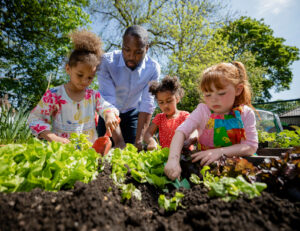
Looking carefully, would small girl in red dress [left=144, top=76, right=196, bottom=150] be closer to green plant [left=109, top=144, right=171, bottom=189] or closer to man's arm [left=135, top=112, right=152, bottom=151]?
man's arm [left=135, top=112, right=152, bottom=151]

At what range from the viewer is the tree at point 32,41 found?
9297 mm

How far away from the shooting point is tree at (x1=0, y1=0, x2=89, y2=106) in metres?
9.30

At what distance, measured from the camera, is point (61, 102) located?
7.36ft

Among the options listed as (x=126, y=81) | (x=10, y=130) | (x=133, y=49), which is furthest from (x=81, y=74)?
(x=10, y=130)

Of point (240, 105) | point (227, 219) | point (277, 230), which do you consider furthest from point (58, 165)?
point (240, 105)

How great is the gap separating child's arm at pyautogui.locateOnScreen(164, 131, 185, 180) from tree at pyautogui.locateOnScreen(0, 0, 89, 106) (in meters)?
9.44

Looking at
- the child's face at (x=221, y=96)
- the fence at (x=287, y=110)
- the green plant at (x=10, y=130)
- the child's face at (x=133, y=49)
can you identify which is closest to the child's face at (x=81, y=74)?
the child's face at (x=133, y=49)

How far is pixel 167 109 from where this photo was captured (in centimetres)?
297

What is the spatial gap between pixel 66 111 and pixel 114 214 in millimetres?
1646

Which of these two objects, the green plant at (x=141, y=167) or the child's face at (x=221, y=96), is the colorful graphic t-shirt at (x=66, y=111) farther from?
the child's face at (x=221, y=96)

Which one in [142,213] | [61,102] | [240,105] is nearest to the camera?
[142,213]

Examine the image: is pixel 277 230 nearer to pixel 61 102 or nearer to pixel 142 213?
pixel 142 213

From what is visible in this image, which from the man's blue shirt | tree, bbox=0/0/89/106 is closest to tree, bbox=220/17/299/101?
tree, bbox=0/0/89/106

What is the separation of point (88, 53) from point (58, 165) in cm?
152
